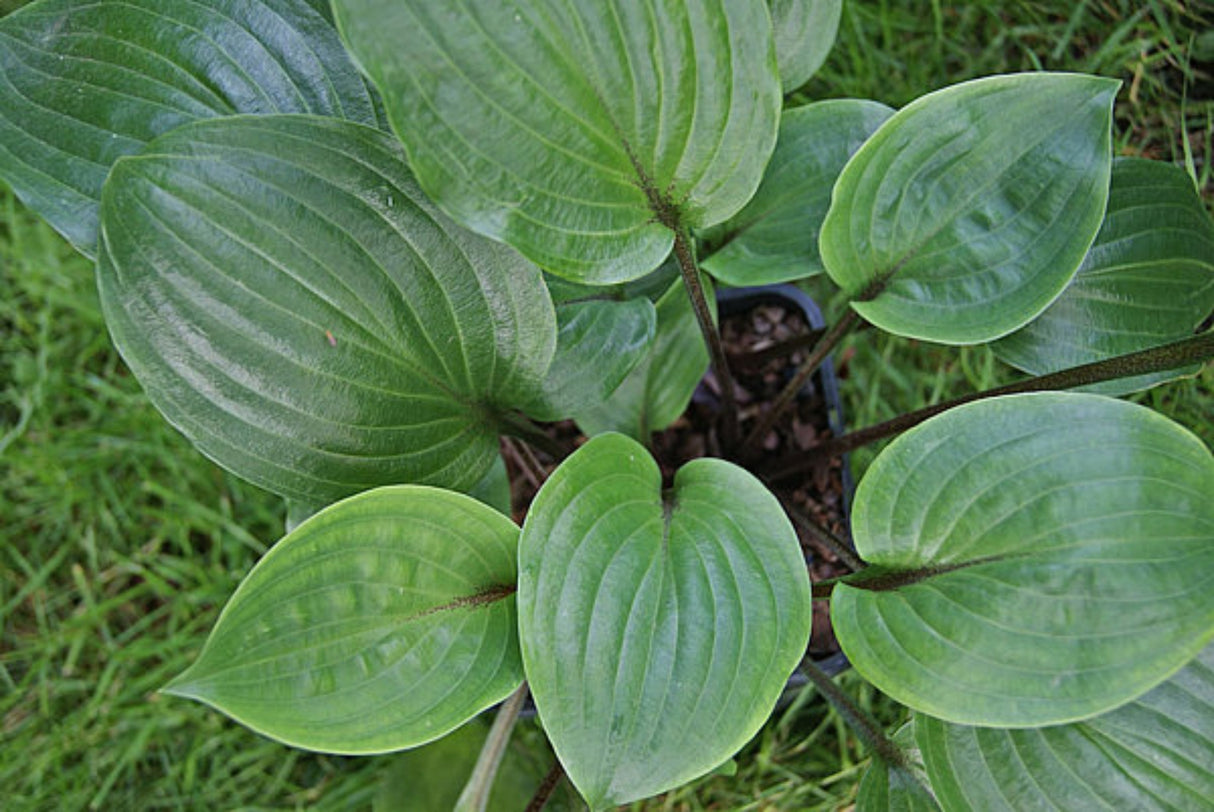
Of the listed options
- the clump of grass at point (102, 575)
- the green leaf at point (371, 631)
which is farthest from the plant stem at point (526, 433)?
the clump of grass at point (102, 575)

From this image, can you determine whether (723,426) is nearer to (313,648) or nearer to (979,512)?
(979,512)

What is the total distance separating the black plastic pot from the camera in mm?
1023

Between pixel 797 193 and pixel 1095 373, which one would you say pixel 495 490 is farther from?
pixel 1095 373

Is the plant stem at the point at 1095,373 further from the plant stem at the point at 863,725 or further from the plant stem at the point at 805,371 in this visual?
the plant stem at the point at 863,725

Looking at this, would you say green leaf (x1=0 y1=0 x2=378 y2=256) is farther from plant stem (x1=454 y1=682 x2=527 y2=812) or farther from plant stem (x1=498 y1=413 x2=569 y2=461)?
plant stem (x1=454 y1=682 x2=527 y2=812)

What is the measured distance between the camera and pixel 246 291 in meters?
0.58

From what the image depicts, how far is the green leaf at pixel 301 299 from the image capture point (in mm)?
560

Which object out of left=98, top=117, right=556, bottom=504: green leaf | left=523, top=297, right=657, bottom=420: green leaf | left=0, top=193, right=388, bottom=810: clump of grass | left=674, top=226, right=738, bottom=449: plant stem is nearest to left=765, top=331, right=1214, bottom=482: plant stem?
left=674, top=226, right=738, bottom=449: plant stem

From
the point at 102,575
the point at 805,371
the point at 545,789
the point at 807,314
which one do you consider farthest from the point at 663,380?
the point at 102,575

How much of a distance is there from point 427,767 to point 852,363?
659mm

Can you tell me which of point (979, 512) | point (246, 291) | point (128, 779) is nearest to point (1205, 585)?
point (979, 512)

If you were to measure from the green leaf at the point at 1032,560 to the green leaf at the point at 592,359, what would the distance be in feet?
0.64

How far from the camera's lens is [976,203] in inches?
27.3

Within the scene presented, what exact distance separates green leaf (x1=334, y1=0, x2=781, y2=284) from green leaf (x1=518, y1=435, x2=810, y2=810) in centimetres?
15
